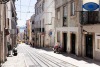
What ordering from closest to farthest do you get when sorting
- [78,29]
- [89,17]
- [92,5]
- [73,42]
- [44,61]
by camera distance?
[92,5] < [44,61] < [89,17] < [78,29] < [73,42]

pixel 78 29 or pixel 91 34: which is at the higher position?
pixel 78 29

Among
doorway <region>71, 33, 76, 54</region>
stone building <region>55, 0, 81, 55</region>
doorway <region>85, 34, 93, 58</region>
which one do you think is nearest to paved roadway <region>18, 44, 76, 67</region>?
doorway <region>85, 34, 93, 58</region>

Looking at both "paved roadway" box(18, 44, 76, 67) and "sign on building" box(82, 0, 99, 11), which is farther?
"sign on building" box(82, 0, 99, 11)

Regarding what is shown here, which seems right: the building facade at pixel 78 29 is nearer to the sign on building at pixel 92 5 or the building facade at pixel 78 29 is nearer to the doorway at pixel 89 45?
the doorway at pixel 89 45

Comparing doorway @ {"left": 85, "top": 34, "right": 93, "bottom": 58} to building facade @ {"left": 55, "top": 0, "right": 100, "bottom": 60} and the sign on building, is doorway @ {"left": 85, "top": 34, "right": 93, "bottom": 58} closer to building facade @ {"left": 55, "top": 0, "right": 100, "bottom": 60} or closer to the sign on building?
building facade @ {"left": 55, "top": 0, "right": 100, "bottom": 60}

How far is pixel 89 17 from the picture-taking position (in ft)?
72.9

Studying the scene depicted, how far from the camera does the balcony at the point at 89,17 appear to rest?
2083cm

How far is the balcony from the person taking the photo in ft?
68.3

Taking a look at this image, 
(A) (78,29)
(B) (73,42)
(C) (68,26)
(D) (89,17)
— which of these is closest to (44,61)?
(A) (78,29)

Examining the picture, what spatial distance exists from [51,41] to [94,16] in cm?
2462

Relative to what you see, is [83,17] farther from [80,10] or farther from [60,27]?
[60,27]

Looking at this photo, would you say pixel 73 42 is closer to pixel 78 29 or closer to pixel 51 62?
pixel 78 29

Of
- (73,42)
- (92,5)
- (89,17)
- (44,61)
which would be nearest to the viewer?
(92,5)

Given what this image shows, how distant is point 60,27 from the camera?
3141cm
